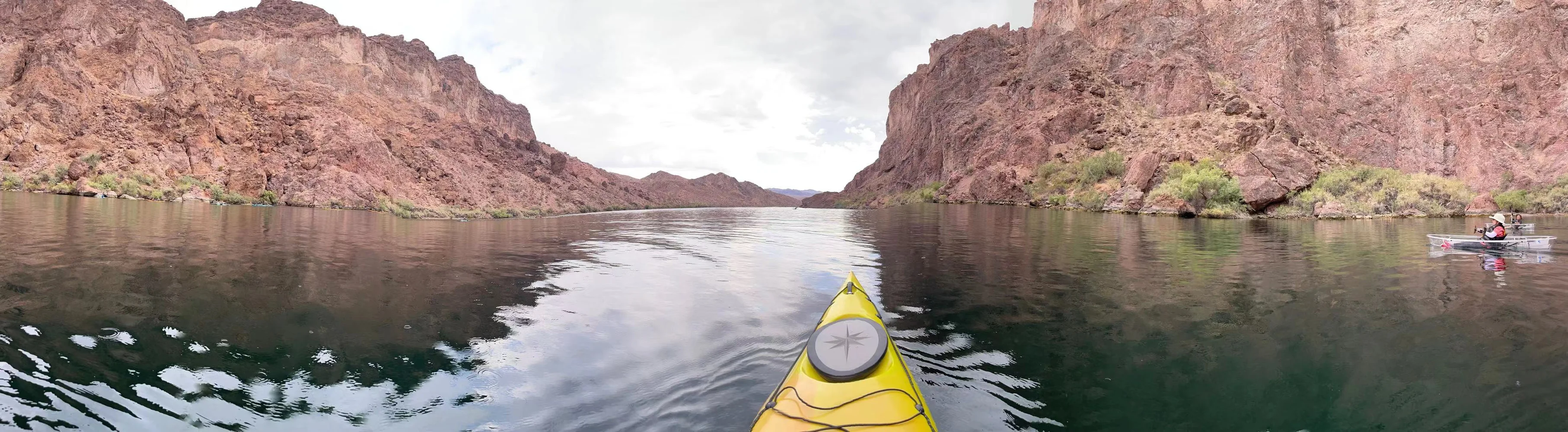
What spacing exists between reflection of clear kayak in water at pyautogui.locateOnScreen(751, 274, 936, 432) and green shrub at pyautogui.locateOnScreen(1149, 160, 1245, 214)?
51.2 metres

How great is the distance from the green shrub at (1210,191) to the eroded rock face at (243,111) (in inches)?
3029

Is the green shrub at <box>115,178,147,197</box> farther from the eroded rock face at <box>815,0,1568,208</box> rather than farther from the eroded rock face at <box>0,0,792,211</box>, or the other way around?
the eroded rock face at <box>815,0,1568,208</box>

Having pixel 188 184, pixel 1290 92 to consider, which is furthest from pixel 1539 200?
pixel 188 184

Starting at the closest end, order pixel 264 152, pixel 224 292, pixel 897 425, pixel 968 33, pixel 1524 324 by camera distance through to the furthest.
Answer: pixel 897 425 < pixel 1524 324 < pixel 224 292 < pixel 264 152 < pixel 968 33

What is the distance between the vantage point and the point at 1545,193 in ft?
182

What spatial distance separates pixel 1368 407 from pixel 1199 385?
141cm

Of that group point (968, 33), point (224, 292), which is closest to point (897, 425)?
point (224, 292)

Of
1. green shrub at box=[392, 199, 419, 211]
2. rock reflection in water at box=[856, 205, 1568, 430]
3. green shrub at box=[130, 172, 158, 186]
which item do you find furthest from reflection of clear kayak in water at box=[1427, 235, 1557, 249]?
green shrub at box=[130, 172, 158, 186]

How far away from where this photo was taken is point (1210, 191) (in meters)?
48.4

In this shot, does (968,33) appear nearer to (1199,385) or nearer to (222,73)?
(222,73)

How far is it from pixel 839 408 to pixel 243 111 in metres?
94.7

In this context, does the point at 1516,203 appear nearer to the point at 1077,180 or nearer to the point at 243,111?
the point at 1077,180

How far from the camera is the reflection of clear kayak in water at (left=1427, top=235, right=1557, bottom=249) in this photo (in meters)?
19.3

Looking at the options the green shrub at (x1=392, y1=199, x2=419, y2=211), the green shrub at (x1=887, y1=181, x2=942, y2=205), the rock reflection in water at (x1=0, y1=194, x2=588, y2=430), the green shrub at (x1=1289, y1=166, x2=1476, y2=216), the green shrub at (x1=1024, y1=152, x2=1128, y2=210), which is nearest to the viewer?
the rock reflection in water at (x1=0, y1=194, x2=588, y2=430)
